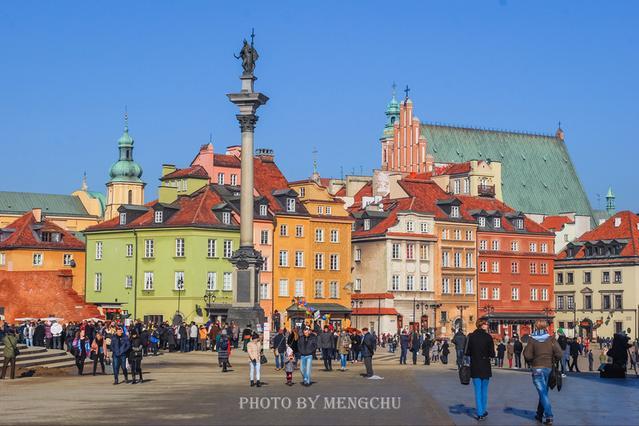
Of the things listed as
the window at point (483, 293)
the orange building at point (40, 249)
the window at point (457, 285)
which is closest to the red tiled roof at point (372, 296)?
the window at point (457, 285)

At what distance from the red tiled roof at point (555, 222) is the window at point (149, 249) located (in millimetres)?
52257

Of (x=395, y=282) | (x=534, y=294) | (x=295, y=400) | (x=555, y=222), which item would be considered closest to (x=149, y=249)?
(x=395, y=282)

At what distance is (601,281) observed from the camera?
124 meters

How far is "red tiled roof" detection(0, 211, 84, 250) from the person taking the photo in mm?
114800

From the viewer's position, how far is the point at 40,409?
92.2ft

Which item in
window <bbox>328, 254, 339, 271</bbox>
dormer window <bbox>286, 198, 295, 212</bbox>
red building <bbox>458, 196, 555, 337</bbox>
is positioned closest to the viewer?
dormer window <bbox>286, 198, 295, 212</bbox>

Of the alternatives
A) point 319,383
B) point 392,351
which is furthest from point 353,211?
point 319,383

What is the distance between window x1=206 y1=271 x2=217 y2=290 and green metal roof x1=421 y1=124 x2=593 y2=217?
50242 mm

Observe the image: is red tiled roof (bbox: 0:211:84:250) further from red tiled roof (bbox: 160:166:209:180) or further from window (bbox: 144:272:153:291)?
window (bbox: 144:272:153:291)

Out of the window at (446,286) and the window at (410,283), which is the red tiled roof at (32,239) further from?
the window at (446,286)

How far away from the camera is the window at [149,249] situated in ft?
331

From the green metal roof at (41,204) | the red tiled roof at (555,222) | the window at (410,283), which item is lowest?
the window at (410,283)

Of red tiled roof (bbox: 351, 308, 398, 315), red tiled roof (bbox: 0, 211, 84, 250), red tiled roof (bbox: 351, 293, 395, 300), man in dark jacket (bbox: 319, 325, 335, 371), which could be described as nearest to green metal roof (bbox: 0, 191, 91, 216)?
red tiled roof (bbox: 0, 211, 84, 250)

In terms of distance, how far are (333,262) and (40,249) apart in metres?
27.5
